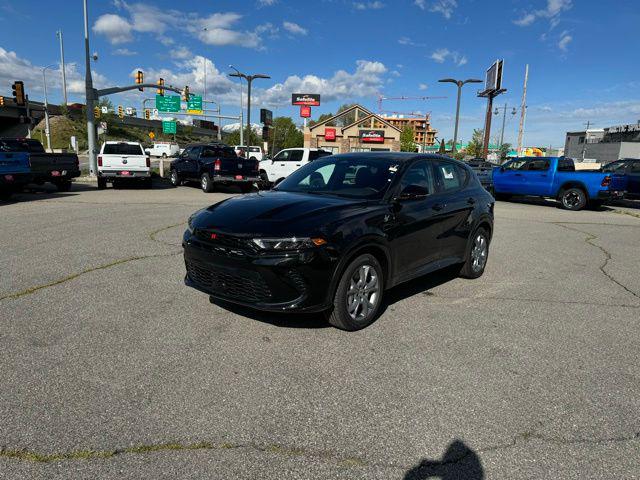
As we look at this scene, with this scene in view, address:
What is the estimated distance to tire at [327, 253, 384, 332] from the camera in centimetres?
412

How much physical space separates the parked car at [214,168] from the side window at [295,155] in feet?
7.32

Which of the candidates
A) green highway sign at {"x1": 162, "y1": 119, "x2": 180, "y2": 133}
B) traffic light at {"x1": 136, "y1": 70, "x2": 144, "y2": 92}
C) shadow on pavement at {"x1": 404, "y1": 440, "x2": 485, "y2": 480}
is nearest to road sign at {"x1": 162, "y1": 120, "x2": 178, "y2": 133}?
green highway sign at {"x1": 162, "y1": 119, "x2": 180, "y2": 133}

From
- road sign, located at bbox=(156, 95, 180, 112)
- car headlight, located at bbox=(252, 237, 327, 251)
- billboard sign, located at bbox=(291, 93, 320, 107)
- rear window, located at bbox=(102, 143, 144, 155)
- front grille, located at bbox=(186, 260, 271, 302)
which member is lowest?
front grille, located at bbox=(186, 260, 271, 302)

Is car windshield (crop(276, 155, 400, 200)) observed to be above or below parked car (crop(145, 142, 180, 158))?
below

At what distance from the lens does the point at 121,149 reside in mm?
18781

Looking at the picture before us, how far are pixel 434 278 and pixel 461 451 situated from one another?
12.2 ft

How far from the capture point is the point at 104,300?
16.3ft

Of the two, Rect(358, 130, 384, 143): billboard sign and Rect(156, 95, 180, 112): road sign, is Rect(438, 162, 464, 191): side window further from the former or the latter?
Rect(358, 130, 384, 143): billboard sign

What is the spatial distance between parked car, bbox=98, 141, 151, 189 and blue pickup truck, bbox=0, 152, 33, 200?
412cm

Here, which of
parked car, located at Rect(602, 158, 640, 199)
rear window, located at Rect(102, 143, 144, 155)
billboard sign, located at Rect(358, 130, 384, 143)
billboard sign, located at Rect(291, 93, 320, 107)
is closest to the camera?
parked car, located at Rect(602, 158, 640, 199)

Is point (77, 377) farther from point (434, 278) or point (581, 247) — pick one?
point (581, 247)

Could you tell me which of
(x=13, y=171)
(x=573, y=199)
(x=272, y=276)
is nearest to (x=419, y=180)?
(x=272, y=276)

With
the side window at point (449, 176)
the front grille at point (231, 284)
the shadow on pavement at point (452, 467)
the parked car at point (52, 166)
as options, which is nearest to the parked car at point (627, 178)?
the side window at point (449, 176)

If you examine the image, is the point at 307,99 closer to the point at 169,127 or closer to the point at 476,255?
the point at 169,127
